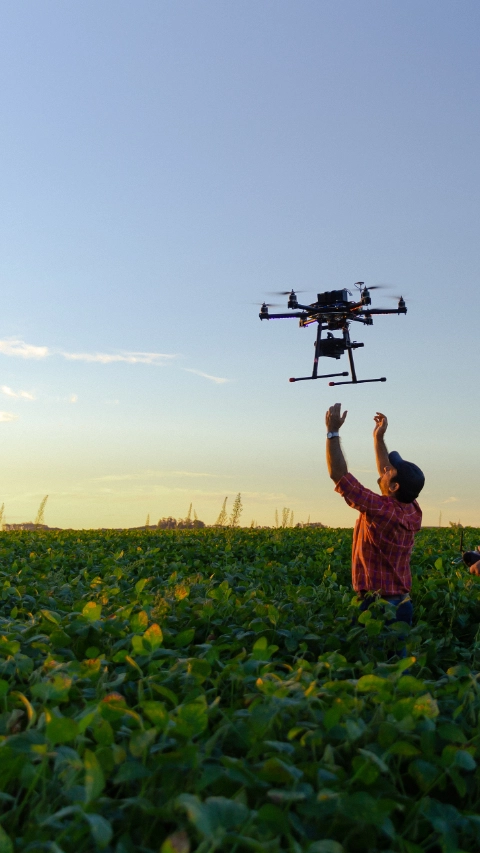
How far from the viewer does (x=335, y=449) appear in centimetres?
677

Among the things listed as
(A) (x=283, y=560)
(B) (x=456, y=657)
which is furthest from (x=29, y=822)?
(A) (x=283, y=560)

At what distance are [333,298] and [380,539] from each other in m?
8.62

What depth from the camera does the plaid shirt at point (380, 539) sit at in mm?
6523

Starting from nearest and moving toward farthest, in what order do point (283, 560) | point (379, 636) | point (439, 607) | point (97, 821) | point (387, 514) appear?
point (97, 821)
point (379, 636)
point (387, 514)
point (439, 607)
point (283, 560)

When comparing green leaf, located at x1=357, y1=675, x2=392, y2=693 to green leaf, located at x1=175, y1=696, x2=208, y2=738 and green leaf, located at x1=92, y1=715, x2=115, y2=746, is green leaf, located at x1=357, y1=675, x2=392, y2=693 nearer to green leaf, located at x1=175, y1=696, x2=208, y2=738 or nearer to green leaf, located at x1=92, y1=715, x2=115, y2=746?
green leaf, located at x1=175, y1=696, x2=208, y2=738

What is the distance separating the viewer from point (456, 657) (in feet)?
18.0

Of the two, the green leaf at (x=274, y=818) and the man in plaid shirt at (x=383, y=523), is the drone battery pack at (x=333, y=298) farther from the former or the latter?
the green leaf at (x=274, y=818)

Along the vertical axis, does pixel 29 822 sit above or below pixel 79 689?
below

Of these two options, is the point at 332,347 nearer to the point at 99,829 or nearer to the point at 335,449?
the point at 335,449

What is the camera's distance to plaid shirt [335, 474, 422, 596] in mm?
6523

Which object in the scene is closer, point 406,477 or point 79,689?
point 79,689

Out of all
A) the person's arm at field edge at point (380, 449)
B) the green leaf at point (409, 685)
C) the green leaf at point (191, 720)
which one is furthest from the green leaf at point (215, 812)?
the person's arm at field edge at point (380, 449)

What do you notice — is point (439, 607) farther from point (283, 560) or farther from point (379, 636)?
point (283, 560)

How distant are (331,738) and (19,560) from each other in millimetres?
8865
